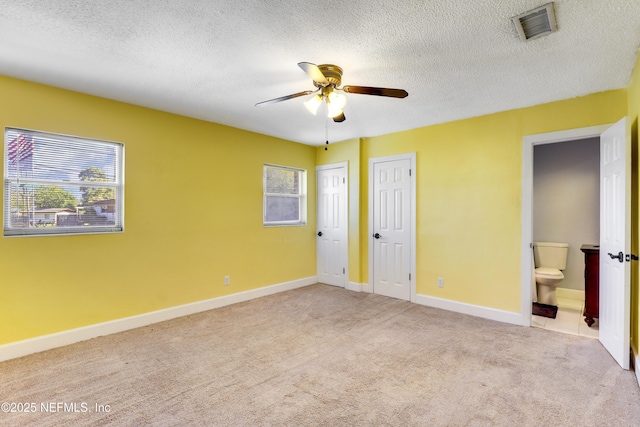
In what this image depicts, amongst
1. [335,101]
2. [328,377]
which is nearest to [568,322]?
[328,377]

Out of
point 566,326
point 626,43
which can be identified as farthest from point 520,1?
point 566,326

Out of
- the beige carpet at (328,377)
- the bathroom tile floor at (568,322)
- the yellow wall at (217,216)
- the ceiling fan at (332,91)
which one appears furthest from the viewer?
the bathroom tile floor at (568,322)

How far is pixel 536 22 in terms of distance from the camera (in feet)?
6.31

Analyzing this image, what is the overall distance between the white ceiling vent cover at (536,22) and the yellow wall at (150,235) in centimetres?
341

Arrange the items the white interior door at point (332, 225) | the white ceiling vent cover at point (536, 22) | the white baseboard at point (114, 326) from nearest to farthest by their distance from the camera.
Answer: the white ceiling vent cover at point (536, 22)
the white baseboard at point (114, 326)
the white interior door at point (332, 225)

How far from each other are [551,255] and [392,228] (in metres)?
2.29

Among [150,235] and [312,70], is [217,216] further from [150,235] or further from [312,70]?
[312,70]

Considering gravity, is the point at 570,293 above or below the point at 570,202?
below

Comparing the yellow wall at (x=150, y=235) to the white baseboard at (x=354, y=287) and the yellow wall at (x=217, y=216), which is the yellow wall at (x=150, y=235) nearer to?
the yellow wall at (x=217, y=216)

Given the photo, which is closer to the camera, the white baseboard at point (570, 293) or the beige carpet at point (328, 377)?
the beige carpet at point (328, 377)

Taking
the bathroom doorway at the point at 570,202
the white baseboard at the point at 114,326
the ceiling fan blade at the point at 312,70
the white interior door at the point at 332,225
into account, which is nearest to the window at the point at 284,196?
the white interior door at the point at 332,225

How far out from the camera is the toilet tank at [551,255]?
4445mm

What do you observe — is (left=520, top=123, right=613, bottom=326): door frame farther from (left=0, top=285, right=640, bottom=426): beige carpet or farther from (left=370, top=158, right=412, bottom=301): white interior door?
(left=370, top=158, right=412, bottom=301): white interior door

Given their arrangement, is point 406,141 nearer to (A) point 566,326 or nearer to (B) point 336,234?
(B) point 336,234
